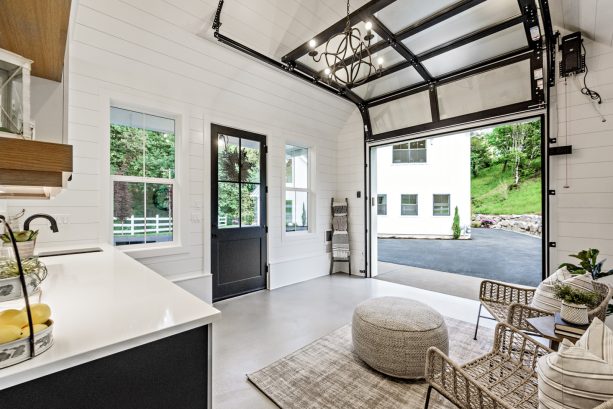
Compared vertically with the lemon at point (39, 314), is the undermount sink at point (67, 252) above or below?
below

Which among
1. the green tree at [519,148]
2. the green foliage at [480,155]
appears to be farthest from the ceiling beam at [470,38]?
the green foliage at [480,155]

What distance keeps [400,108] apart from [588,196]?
2.65 metres

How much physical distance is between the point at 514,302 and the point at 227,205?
136 inches

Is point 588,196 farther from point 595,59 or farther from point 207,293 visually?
point 207,293

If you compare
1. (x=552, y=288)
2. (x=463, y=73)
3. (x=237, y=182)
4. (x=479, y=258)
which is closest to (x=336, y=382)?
(x=552, y=288)

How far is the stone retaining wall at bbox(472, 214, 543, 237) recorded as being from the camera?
1239cm

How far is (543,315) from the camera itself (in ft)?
6.90

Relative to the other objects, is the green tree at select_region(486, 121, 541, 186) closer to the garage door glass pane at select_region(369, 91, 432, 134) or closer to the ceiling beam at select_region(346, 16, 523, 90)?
the garage door glass pane at select_region(369, 91, 432, 134)

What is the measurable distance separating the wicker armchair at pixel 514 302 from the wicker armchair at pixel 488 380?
0.43 metres

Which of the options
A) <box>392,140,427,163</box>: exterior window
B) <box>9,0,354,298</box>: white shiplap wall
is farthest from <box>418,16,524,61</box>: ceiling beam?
<box>392,140,427,163</box>: exterior window

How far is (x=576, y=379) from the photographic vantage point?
935 millimetres

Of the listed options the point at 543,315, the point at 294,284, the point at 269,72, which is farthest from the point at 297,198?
the point at 543,315

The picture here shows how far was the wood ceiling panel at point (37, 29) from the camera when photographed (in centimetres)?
82

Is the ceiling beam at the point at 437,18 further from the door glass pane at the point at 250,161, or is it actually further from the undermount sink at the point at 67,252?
the undermount sink at the point at 67,252
